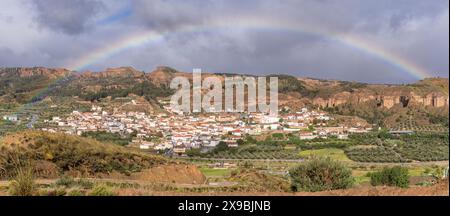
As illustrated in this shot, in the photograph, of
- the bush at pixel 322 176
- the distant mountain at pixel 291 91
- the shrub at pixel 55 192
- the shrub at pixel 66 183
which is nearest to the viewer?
the shrub at pixel 55 192

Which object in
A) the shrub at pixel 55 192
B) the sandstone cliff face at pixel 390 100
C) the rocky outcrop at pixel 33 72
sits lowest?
the shrub at pixel 55 192

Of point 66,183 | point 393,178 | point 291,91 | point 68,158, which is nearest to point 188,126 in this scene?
point 291,91

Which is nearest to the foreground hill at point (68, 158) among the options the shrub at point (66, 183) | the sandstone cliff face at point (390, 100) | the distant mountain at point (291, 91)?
the shrub at point (66, 183)

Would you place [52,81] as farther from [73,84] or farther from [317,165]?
[317,165]

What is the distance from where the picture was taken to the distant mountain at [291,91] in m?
55.4

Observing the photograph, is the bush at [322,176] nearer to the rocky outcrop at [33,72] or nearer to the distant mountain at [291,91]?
the distant mountain at [291,91]

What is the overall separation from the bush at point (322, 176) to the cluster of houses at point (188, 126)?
27.7 metres

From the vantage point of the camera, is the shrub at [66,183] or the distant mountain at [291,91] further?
the distant mountain at [291,91]

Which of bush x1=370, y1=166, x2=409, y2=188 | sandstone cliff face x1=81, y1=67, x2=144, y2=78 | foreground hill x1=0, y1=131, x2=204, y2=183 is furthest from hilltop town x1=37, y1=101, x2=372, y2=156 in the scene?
bush x1=370, y1=166, x2=409, y2=188

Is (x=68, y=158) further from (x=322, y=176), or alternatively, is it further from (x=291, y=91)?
(x=291, y=91)
